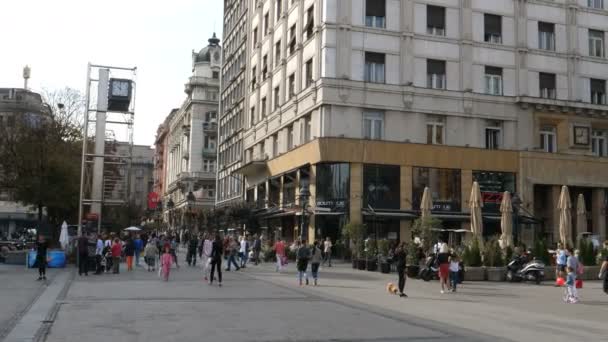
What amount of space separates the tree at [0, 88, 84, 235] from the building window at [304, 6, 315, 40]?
54.9 feet

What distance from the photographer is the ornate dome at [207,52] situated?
100812mm

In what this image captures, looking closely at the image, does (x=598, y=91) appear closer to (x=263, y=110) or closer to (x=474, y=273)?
(x=263, y=110)

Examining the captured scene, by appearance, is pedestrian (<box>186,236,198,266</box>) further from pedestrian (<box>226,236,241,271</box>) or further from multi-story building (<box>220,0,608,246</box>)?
multi-story building (<box>220,0,608,246</box>)

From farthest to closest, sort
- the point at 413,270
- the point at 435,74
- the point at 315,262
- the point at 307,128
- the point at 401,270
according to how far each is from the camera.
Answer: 1. the point at 307,128
2. the point at 435,74
3. the point at 413,270
4. the point at 315,262
5. the point at 401,270

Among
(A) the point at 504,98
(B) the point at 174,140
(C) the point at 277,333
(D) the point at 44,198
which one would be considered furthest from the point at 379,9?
(B) the point at 174,140

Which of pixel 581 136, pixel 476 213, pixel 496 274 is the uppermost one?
pixel 581 136

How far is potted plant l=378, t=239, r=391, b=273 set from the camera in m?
28.4

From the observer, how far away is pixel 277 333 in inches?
444

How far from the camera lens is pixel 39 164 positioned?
36125 millimetres

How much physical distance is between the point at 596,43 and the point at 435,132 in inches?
600

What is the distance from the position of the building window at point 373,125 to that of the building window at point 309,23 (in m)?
6.90

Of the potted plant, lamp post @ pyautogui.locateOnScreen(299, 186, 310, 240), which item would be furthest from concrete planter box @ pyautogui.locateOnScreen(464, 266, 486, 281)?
lamp post @ pyautogui.locateOnScreen(299, 186, 310, 240)

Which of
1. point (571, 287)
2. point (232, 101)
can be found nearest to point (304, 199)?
point (571, 287)

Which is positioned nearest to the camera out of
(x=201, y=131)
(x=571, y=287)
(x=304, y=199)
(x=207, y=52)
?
(x=571, y=287)
